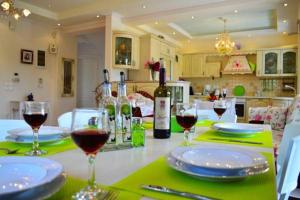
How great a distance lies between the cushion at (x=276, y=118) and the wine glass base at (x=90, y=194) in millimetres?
3768

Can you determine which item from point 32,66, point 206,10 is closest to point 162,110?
point 206,10

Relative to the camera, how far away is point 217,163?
74 centimetres

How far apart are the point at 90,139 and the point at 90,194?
0.12m

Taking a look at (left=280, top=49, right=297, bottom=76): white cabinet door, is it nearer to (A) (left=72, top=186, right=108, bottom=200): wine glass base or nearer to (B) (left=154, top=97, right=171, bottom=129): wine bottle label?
(B) (left=154, top=97, right=171, bottom=129): wine bottle label

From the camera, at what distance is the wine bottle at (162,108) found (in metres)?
1.15

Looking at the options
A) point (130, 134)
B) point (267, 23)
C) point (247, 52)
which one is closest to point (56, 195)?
point (130, 134)

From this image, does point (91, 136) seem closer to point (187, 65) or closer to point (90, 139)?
point (90, 139)

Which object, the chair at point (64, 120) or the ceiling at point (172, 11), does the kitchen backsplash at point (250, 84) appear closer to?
the ceiling at point (172, 11)

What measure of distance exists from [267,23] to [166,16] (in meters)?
2.85

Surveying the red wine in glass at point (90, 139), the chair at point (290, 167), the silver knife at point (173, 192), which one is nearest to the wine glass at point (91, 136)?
the red wine in glass at point (90, 139)

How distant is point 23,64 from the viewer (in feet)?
18.4

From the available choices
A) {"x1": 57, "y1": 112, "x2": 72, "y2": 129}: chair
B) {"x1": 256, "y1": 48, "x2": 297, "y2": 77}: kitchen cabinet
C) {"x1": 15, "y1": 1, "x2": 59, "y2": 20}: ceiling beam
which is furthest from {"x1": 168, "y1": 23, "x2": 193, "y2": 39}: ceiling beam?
{"x1": 57, "y1": 112, "x2": 72, "y2": 129}: chair

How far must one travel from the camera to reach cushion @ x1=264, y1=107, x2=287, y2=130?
3.74m

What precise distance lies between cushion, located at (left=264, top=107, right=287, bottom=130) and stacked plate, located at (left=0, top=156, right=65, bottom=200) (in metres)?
3.80
